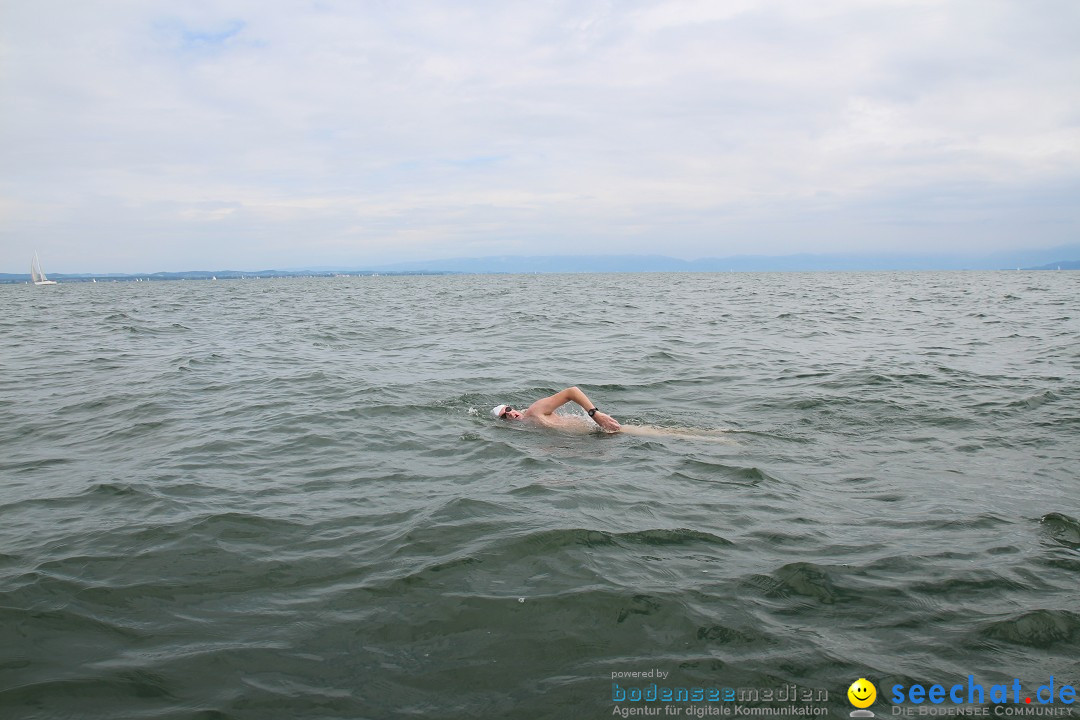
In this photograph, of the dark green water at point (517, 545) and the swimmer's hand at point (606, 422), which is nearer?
the dark green water at point (517, 545)

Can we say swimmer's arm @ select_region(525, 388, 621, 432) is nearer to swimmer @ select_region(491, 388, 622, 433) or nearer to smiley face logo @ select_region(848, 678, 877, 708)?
swimmer @ select_region(491, 388, 622, 433)

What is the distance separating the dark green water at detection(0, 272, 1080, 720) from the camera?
3.41 m

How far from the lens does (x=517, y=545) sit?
4.98 meters

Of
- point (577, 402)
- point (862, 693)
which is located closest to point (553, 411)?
point (577, 402)

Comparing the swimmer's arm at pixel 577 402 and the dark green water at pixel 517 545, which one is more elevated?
the swimmer's arm at pixel 577 402

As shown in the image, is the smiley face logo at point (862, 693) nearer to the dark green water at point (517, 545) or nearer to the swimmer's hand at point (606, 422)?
the dark green water at point (517, 545)

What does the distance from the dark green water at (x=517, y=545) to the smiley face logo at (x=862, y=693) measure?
0.04 meters

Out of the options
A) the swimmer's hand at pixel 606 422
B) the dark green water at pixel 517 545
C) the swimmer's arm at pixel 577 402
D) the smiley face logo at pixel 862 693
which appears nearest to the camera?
the smiley face logo at pixel 862 693

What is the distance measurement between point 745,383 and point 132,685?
1053 centimetres

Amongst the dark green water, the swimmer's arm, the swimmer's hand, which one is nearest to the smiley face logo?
the dark green water

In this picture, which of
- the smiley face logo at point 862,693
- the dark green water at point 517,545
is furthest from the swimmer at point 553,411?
the smiley face logo at point 862,693

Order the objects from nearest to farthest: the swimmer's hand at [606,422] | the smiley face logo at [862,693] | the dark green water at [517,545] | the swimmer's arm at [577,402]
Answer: the smiley face logo at [862,693], the dark green water at [517,545], the swimmer's arm at [577,402], the swimmer's hand at [606,422]

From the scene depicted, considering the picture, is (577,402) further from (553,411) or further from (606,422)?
(553,411)

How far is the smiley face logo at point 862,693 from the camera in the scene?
3.13 meters
